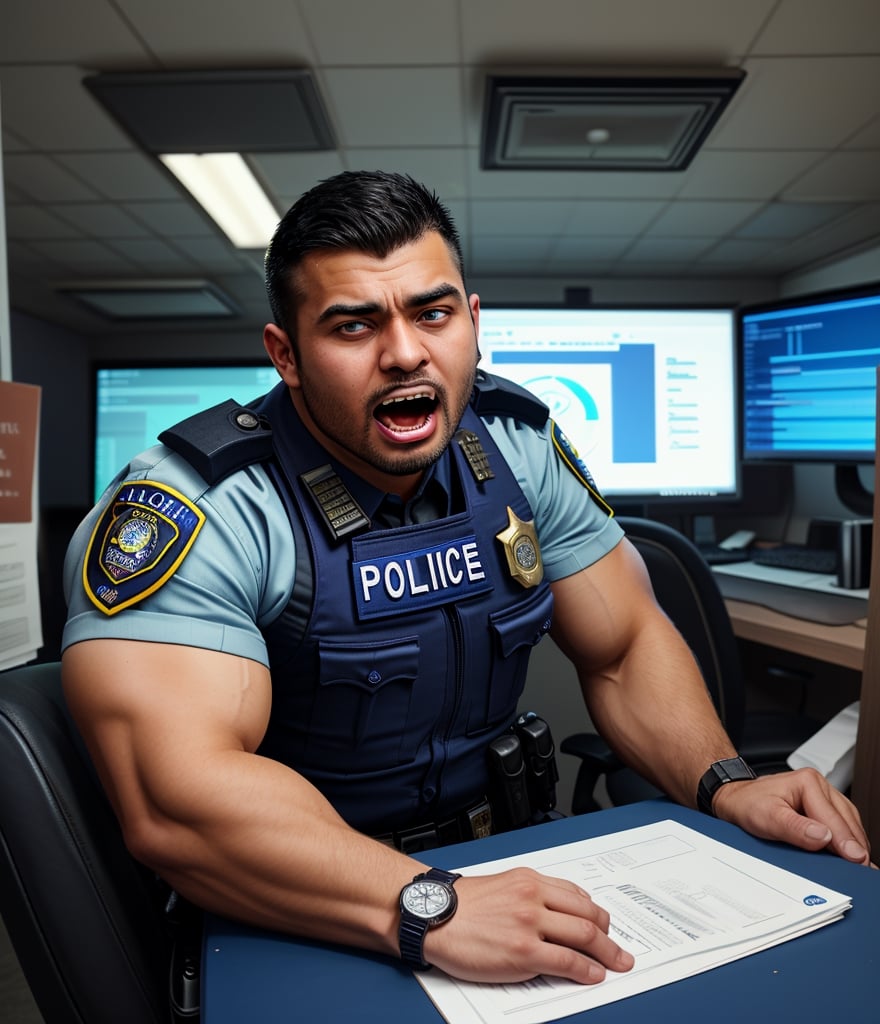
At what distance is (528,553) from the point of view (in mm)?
943

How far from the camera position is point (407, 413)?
2.94 ft

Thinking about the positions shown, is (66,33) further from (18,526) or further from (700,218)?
(700,218)

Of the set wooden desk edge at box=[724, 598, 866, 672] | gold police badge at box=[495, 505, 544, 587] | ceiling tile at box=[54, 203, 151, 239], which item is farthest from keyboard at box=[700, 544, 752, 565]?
ceiling tile at box=[54, 203, 151, 239]

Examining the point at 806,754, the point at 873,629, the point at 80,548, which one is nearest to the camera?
the point at 80,548

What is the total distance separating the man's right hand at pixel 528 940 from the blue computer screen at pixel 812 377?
4.91ft

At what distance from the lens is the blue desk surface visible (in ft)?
1.51

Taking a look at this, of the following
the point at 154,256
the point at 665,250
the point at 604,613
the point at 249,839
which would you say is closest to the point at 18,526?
the point at 249,839

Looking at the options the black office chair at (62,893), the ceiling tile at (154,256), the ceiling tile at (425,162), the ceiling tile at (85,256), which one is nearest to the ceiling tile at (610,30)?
the ceiling tile at (425,162)

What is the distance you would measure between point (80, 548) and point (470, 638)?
43 cm

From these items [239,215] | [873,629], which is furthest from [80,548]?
[239,215]

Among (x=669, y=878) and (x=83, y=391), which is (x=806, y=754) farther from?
(x=83, y=391)

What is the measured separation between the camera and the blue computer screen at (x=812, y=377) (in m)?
1.74

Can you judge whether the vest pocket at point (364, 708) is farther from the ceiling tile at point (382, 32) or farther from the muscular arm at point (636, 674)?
the ceiling tile at point (382, 32)

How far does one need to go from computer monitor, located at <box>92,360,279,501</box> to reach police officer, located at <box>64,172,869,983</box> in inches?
78.4
